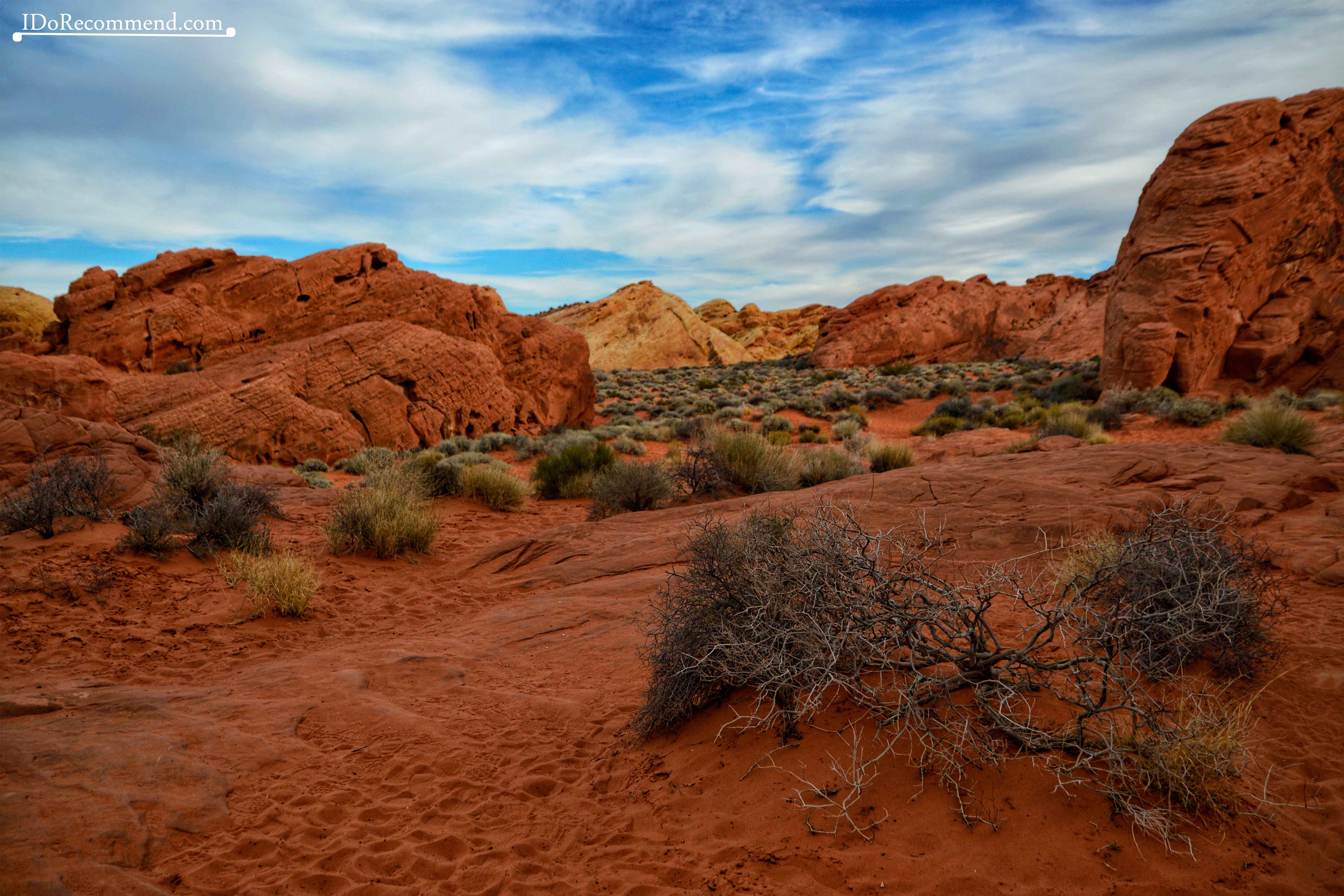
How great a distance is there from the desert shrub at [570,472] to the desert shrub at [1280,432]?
10.3 m

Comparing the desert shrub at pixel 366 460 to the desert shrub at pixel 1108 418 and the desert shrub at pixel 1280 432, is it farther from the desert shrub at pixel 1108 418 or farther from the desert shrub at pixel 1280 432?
the desert shrub at pixel 1108 418

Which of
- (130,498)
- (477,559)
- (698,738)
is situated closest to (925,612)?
(698,738)

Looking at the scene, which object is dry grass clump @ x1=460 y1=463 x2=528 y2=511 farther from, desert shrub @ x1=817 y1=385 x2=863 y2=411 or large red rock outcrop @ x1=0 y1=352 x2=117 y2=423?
desert shrub @ x1=817 y1=385 x2=863 y2=411

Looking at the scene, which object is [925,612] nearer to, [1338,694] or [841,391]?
[1338,694]

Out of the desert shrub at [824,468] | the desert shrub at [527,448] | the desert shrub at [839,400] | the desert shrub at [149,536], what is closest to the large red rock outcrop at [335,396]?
the desert shrub at [527,448]

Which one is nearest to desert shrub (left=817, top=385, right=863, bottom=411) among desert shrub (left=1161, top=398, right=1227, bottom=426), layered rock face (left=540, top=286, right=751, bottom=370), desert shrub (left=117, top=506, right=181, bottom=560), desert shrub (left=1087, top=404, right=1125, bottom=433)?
desert shrub (left=1087, top=404, right=1125, bottom=433)

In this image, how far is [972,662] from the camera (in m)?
3.10

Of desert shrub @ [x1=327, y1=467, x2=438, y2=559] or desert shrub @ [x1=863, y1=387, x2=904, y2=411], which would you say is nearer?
desert shrub @ [x1=327, y1=467, x2=438, y2=559]

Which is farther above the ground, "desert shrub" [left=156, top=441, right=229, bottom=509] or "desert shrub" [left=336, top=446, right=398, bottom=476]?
"desert shrub" [left=156, top=441, right=229, bottom=509]

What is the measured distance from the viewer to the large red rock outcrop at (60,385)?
1302cm

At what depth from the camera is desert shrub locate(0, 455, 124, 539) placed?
725 centimetres

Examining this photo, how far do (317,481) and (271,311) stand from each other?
776 cm

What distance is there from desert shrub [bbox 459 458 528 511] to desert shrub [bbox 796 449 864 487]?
17.0 feet

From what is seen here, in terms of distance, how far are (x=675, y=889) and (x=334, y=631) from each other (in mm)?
5136
